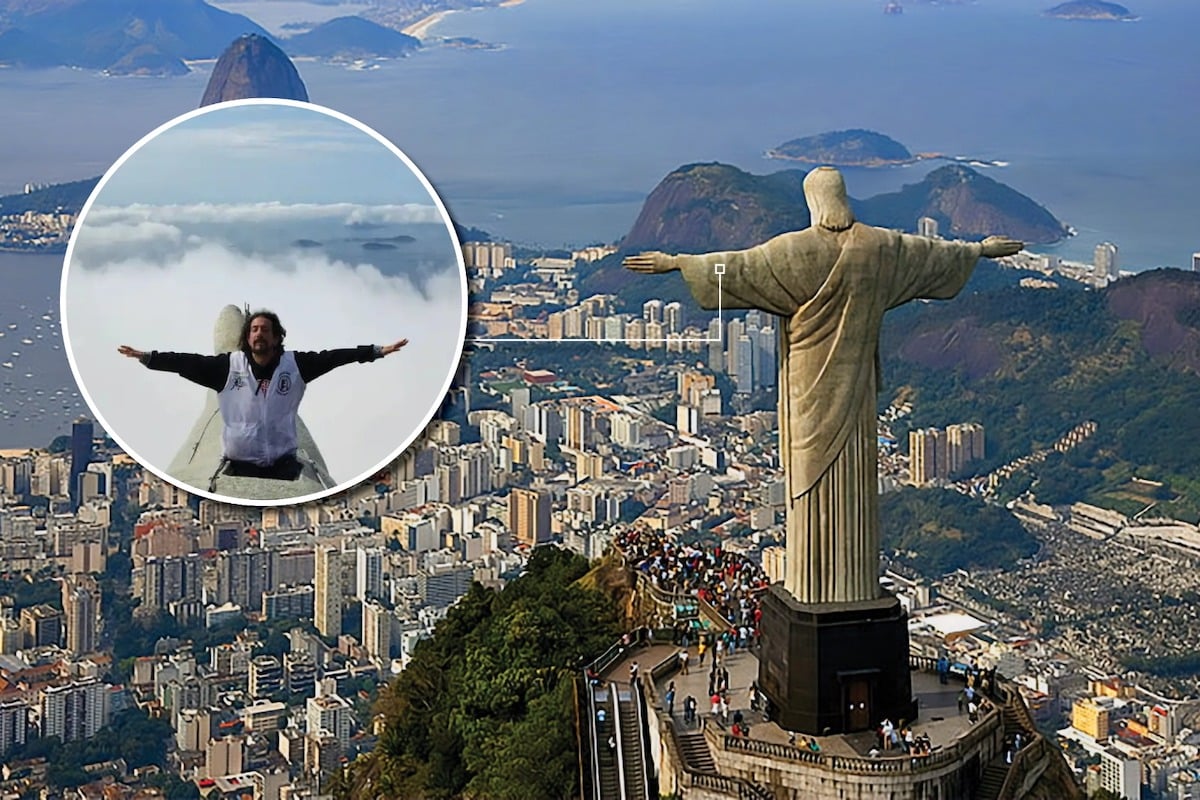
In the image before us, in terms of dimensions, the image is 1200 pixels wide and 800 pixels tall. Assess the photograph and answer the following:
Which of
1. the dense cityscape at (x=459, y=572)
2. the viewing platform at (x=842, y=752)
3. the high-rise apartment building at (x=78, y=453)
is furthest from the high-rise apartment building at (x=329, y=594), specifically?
the viewing platform at (x=842, y=752)

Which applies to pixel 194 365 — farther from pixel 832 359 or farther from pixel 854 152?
pixel 854 152

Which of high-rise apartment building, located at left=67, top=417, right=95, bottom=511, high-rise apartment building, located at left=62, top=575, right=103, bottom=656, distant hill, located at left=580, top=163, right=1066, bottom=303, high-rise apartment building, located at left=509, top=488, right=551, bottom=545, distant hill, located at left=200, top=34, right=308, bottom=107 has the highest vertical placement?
distant hill, located at left=200, top=34, right=308, bottom=107

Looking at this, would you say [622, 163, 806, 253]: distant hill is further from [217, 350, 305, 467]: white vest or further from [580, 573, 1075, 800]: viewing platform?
[217, 350, 305, 467]: white vest

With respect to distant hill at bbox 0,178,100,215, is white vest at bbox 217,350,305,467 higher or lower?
lower

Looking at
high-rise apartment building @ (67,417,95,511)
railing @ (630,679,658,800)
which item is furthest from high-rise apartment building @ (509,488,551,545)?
railing @ (630,679,658,800)

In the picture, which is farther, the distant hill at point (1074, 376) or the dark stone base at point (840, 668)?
the distant hill at point (1074, 376)

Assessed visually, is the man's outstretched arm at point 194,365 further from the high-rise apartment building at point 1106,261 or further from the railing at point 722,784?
the high-rise apartment building at point 1106,261
